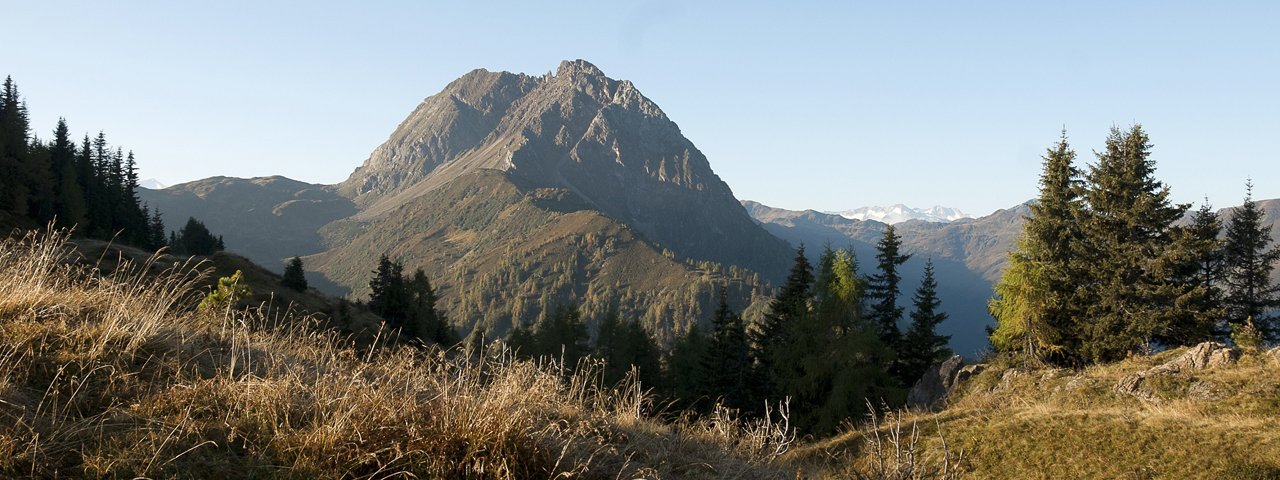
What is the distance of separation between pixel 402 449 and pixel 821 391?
3488cm

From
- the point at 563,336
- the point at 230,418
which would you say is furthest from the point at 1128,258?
the point at 563,336

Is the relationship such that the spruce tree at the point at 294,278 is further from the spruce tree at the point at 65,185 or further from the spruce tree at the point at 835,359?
the spruce tree at the point at 835,359

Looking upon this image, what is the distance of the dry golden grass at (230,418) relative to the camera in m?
3.45

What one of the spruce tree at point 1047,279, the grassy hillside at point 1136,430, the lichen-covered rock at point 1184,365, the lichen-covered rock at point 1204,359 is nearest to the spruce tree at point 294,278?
the grassy hillside at point 1136,430

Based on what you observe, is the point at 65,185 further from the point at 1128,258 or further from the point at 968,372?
the point at 1128,258

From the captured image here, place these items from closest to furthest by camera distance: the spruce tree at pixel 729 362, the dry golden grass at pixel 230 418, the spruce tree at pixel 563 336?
the dry golden grass at pixel 230 418 → the spruce tree at pixel 729 362 → the spruce tree at pixel 563 336

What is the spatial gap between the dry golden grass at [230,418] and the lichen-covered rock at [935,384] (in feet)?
103

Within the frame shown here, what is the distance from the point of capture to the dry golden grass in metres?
3.45

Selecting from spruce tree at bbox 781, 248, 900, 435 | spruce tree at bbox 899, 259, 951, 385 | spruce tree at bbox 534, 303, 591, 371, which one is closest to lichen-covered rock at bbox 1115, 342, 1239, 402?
spruce tree at bbox 781, 248, 900, 435

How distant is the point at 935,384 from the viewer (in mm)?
33562

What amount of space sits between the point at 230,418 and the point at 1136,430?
2001 cm

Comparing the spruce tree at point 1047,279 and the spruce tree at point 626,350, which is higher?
the spruce tree at point 1047,279

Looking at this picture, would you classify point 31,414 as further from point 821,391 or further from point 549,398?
point 821,391

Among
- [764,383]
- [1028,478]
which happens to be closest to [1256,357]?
[1028,478]
